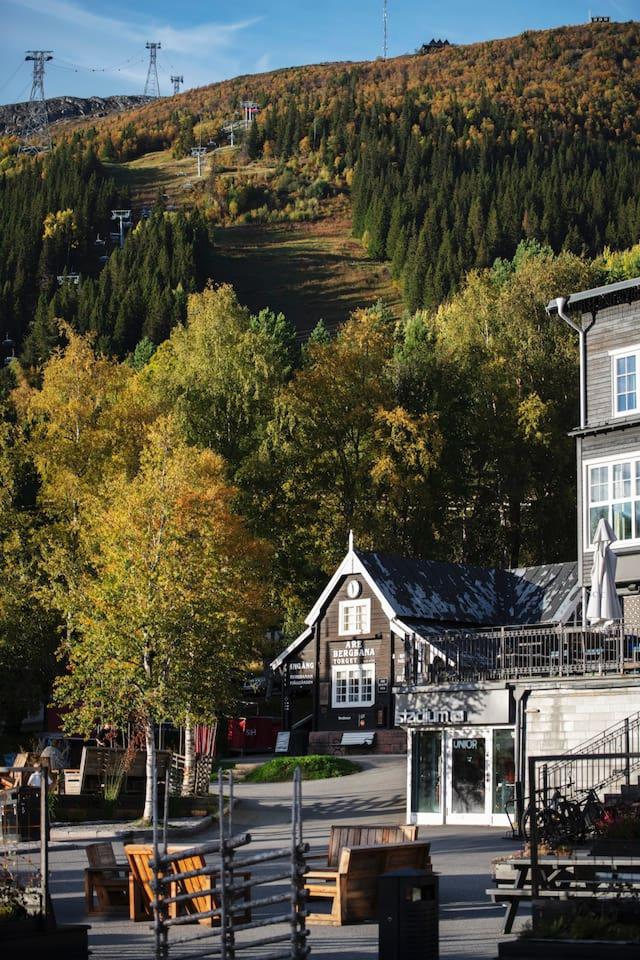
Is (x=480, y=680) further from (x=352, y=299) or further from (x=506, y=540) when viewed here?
(x=352, y=299)

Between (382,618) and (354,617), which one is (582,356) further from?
(354,617)

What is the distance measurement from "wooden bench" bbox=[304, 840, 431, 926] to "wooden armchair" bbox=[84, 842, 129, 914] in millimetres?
2858

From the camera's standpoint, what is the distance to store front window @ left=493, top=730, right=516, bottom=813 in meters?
34.3

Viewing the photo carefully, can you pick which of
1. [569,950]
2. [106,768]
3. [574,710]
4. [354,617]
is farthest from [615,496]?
[569,950]

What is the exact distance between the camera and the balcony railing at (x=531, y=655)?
3331cm

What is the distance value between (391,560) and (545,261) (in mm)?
27690

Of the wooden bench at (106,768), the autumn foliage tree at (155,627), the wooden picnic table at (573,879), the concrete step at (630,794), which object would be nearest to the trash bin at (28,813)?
the autumn foliage tree at (155,627)

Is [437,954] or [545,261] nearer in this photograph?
[437,954]

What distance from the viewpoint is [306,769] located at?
41.5 metres

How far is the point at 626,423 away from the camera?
38438 mm

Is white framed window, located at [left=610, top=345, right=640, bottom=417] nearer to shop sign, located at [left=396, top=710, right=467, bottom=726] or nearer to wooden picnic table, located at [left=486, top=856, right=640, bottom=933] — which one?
shop sign, located at [left=396, top=710, right=467, bottom=726]

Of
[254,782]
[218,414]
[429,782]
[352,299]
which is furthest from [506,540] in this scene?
[352,299]

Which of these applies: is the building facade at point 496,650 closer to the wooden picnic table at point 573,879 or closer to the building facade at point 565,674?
the building facade at point 565,674

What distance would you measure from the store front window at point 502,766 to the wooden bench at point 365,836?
1175 cm
